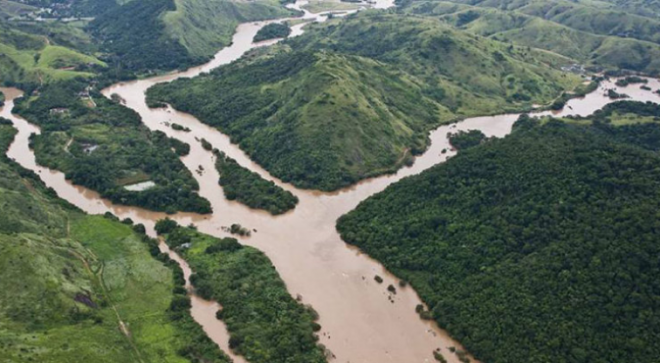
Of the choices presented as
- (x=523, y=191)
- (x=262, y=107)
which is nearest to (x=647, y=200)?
(x=523, y=191)

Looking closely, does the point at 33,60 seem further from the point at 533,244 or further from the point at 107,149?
the point at 533,244

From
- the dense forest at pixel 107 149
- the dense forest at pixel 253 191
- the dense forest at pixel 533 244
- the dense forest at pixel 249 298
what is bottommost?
the dense forest at pixel 107 149

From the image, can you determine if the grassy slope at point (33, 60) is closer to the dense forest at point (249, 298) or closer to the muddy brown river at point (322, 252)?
the muddy brown river at point (322, 252)

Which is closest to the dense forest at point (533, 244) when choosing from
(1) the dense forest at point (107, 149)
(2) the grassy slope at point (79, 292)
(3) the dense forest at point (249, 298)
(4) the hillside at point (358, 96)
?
(3) the dense forest at point (249, 298)

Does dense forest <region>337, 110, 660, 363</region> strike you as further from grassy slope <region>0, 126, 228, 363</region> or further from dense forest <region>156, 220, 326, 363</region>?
grassy slope <region>0, 126, 228, 363</region>

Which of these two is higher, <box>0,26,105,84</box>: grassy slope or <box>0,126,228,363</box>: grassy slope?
<box>0,126,228,363</box>: grassy slope

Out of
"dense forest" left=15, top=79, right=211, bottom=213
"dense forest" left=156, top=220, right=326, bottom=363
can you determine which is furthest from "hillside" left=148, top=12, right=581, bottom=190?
"dense forest" left=156, top=220, right=326, bottom=363

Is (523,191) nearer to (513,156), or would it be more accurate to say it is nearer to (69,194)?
(513,156)
